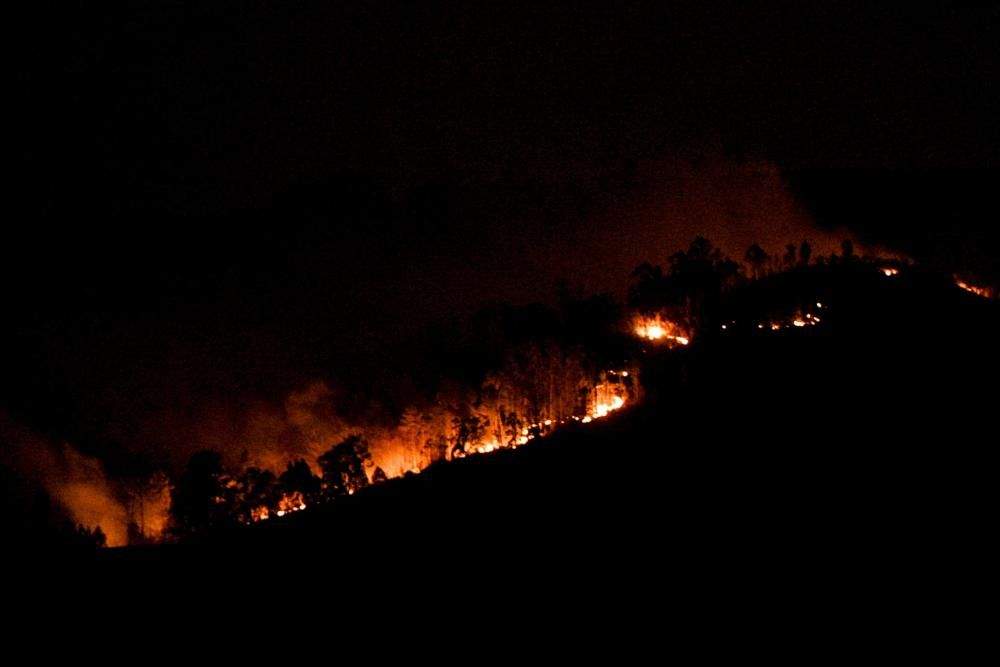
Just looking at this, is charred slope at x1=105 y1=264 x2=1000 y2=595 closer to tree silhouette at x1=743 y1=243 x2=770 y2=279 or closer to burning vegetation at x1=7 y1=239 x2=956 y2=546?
burning vegetation at x1=7 y1=239 x2=956 y2=546

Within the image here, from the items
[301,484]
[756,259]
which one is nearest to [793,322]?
[756,259]

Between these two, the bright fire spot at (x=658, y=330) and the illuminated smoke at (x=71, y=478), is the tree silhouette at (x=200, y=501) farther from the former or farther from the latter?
the bright fire spot at (x=658, y=330)

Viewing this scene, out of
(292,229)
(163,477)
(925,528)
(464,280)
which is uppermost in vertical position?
(292,229)

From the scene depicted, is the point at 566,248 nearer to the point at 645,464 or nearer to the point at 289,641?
the point at 645,464

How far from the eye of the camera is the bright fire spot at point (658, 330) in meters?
13.6

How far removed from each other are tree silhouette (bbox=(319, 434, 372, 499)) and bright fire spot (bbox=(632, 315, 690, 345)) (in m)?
5.49

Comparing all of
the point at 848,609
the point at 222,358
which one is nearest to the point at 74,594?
the point at 848,609

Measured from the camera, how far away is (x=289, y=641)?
6.23 m

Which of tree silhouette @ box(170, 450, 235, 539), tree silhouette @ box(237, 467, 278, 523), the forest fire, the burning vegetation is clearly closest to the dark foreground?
the forest fire

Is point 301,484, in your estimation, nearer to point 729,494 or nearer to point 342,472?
point 342,472

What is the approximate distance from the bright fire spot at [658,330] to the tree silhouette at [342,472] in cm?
549

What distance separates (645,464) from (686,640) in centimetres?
309

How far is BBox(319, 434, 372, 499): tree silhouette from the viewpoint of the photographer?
37.4 ft

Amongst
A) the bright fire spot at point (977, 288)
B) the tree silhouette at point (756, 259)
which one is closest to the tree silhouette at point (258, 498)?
the tree silhouette at point (756, 259)
